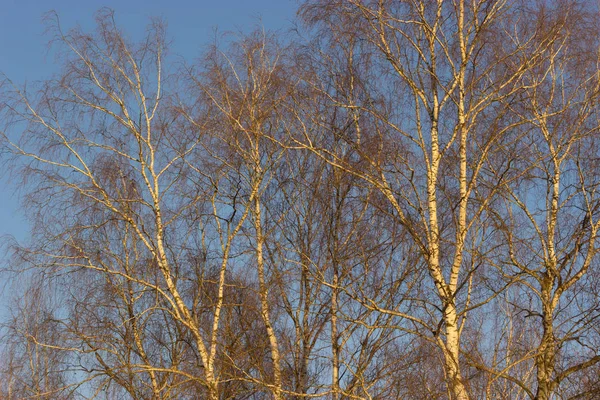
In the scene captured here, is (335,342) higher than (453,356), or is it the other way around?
(335,342)

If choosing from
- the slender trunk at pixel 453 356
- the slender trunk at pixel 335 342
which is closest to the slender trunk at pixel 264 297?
the slender trunk at pixel 335 342

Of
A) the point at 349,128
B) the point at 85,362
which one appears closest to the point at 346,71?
the point at 349,128

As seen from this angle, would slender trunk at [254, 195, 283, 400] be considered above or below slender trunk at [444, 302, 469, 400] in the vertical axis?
above

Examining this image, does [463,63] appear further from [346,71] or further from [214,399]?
[214,399]

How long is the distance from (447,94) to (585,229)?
92.9 inches

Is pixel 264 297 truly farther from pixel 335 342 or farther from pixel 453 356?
pixel 453 356

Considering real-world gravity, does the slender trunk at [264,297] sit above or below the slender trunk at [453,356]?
above

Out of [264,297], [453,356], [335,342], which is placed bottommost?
[453,356]

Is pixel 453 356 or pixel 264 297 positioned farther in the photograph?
pixel 264 297

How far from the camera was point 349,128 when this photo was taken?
1323 centimetres

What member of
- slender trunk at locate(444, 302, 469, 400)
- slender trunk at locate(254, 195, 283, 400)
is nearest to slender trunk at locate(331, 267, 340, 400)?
slender trunk at locate(254, 195, 283, 400)

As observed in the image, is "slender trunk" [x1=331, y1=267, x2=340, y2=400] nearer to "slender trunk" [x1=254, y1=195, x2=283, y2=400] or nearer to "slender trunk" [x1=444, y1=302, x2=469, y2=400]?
"slender trunk" [x1=254, y1=195, x2=283, y2=400]

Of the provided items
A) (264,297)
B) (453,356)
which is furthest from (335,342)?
(453,356)

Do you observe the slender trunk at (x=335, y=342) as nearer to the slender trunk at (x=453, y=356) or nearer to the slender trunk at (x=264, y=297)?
the slender trunk at (x=264, y=297)
